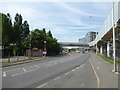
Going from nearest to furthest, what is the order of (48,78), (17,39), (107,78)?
1. (48,78)
2. (107,78)
3. (17,39)

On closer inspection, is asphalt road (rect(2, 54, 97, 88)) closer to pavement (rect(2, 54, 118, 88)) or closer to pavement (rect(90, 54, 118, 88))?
pavement (rect(2, 54, 118, 88))

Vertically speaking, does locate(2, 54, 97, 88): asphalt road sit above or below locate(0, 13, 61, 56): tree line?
below

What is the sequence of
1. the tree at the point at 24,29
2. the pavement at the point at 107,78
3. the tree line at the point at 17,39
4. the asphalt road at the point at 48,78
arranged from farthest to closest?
the tree at the point at 24,29 < the tree line at the point at 17,39 < the pavement at the point at 107,78 < the asphalt road at the point at 48,78

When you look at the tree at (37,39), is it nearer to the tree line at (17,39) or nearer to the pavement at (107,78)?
the tree line at (17,39)

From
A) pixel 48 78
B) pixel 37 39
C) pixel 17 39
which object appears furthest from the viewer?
pixel 17 39

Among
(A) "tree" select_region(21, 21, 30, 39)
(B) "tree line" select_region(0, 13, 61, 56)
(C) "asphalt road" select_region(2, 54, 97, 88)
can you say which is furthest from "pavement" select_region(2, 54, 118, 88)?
(A) "tree" select_region(21, 21, 30, 39)

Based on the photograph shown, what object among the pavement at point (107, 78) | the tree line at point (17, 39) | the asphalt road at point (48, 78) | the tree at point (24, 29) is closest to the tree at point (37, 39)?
the tree line at point (17, 39)

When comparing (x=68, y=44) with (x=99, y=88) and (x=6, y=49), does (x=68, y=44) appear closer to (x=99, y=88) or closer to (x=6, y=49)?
(x=6, y=49)

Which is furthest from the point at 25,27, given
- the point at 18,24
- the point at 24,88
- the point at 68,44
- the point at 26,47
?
the point at 24,88

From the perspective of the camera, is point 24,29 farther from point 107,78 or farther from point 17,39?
point 107,78

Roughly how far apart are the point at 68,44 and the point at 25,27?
147 feet

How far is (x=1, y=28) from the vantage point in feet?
180

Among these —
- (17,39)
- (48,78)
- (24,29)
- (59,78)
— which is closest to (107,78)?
(59,78)

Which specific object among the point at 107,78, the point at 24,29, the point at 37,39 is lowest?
the point at 107,78
